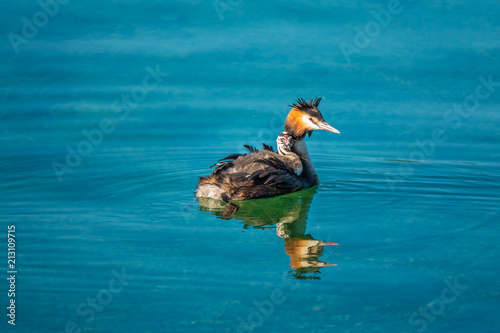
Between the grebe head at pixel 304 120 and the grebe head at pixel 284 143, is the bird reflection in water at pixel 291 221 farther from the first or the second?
the grebe head at pixel 304 120

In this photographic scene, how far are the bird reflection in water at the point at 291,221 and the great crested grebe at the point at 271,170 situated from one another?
101 mm

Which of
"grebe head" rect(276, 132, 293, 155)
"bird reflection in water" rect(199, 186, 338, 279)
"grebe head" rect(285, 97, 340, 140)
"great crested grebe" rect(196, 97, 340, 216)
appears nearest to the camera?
"bird reflection in water" rect(199, 186, 338, 279)

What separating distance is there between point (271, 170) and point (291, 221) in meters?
0.75

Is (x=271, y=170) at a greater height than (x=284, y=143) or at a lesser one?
lesser

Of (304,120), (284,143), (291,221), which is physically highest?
(304,120)

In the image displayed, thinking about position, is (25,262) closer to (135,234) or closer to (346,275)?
(135,234)

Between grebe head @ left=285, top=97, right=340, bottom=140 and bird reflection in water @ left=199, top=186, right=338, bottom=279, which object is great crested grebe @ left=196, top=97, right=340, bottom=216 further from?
bird reflection in water @ left=199, top=186, right=338, bottom=279

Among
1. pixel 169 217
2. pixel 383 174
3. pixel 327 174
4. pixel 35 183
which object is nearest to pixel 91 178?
pixel 35 183

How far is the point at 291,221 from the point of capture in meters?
8.13

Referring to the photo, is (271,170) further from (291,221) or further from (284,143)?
(284,143)

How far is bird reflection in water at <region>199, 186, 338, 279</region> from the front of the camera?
681 cm

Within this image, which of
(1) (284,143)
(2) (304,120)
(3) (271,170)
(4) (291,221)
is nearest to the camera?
→ (4) (291,221)

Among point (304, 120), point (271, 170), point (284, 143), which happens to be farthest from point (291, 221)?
point (304, 120)

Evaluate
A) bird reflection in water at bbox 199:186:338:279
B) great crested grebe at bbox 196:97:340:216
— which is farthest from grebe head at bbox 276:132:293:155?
bird reflection in water at bbox 199:186:338:279
